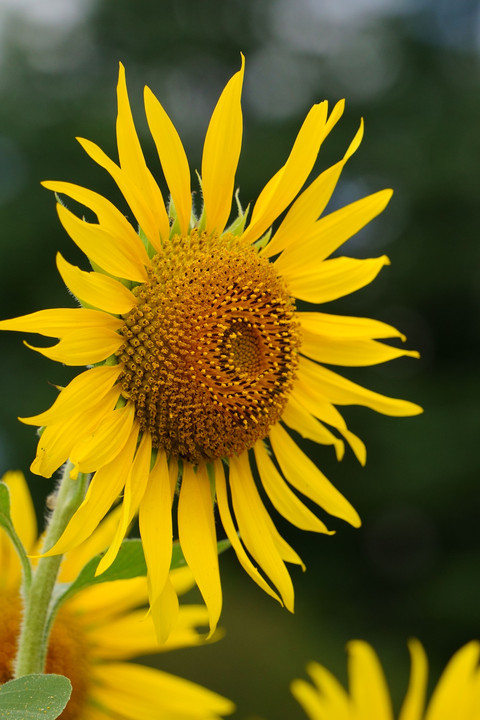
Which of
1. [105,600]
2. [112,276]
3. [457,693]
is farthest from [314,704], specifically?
[112,276]

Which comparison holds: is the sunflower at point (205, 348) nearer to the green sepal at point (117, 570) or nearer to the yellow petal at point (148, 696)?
the green sepal at point (117, 570)

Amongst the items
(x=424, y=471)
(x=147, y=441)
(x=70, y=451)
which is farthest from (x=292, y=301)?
(x=424, y=471)

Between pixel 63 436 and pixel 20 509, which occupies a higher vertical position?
pixel 63 436

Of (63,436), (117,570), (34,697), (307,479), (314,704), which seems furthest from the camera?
(314,704)

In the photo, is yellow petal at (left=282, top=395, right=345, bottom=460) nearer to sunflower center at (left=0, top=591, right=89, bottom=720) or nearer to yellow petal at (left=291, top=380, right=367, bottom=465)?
yellow petal at (left=291, top=380, right=367, bottom=465)

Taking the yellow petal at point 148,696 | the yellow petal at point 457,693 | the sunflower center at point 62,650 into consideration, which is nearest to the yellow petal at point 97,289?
the sunflower center at point 62,650

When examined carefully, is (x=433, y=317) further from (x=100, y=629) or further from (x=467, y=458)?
(x=100, y=629)

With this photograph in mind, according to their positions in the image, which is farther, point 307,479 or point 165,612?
point 307,479

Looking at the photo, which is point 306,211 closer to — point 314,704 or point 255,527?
point 255,527
